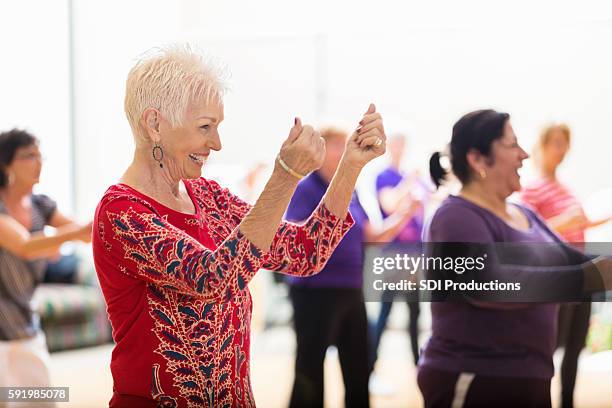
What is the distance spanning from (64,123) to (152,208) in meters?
3.65

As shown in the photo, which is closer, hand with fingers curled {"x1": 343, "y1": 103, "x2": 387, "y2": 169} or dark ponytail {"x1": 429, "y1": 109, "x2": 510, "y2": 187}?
hand with fingers curled {"x1": 343, "y1": 103, "x2": 387, "y2": 169}

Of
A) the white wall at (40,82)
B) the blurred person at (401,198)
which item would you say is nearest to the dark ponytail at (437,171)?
the blurred person at (401,198)

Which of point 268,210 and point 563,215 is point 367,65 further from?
point 268,210

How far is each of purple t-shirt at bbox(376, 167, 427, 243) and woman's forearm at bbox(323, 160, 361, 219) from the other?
5.26 feet

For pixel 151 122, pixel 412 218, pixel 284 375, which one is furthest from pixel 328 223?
pixel 284 375

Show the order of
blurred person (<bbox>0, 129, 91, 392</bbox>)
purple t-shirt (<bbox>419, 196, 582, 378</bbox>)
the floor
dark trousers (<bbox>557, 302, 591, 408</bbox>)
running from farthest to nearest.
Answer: the floor, blurred person (<bbox>0, 129, 91, 392</bbox>), dark trousers (<bbox>557, 302, 591, 408</bbox>), purple t-shirt (<bbox>419, 196, 582, 378</bbox>)

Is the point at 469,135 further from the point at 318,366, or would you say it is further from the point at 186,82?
the point at 318,366

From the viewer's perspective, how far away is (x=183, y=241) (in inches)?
48.3

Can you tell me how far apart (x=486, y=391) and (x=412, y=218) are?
1741 mm

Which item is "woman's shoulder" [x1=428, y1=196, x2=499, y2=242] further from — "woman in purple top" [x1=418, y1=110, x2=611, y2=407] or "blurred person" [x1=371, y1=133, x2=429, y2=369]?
"blurred person" [x1=371, y1=133, x2=429, y2=369]

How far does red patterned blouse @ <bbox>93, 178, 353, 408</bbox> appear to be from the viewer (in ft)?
3.99

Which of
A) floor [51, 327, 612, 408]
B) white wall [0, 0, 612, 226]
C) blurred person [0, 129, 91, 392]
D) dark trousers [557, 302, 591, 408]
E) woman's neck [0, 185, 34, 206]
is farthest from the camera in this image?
white wall [0, 0, 612, 226]

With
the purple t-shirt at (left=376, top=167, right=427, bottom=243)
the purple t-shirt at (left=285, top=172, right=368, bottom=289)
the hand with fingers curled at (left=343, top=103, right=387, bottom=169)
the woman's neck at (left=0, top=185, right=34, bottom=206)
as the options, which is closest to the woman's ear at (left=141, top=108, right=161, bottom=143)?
the hand with fingers curled at (left=343, top=103, right=387, bottom=169)

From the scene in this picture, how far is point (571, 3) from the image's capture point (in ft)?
9.61
